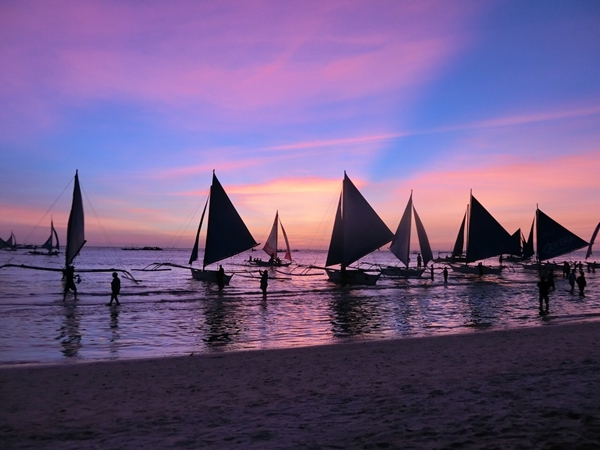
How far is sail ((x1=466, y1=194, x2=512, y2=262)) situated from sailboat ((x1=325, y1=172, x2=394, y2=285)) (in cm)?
1386

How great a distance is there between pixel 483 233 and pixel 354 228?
18.3 meters

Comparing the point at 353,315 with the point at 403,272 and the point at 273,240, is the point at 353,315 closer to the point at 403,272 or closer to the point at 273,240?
the point at 403,272

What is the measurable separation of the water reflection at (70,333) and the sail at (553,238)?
51.8m

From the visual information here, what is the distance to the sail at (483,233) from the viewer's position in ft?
163

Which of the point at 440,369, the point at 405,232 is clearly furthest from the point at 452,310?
the point at 405,232

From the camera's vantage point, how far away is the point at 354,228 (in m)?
39.2

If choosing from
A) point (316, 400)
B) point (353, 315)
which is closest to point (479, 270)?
point (353, 315)

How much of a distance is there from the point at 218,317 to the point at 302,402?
48.6 ft

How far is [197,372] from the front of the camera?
1070 centimetres

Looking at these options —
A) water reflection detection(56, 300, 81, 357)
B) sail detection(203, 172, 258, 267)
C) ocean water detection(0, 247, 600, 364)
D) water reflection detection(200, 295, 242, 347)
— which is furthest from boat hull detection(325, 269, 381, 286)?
water reflection detection(56, 300, 81, 357)

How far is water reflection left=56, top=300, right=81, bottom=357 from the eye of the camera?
46.3 ft

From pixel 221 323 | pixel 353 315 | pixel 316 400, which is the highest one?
pixel 316 400

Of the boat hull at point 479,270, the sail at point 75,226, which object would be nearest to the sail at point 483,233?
the boat hull at point 479,270

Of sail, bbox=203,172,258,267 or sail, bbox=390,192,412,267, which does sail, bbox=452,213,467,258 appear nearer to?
sail, bbox=390,192,412,267
